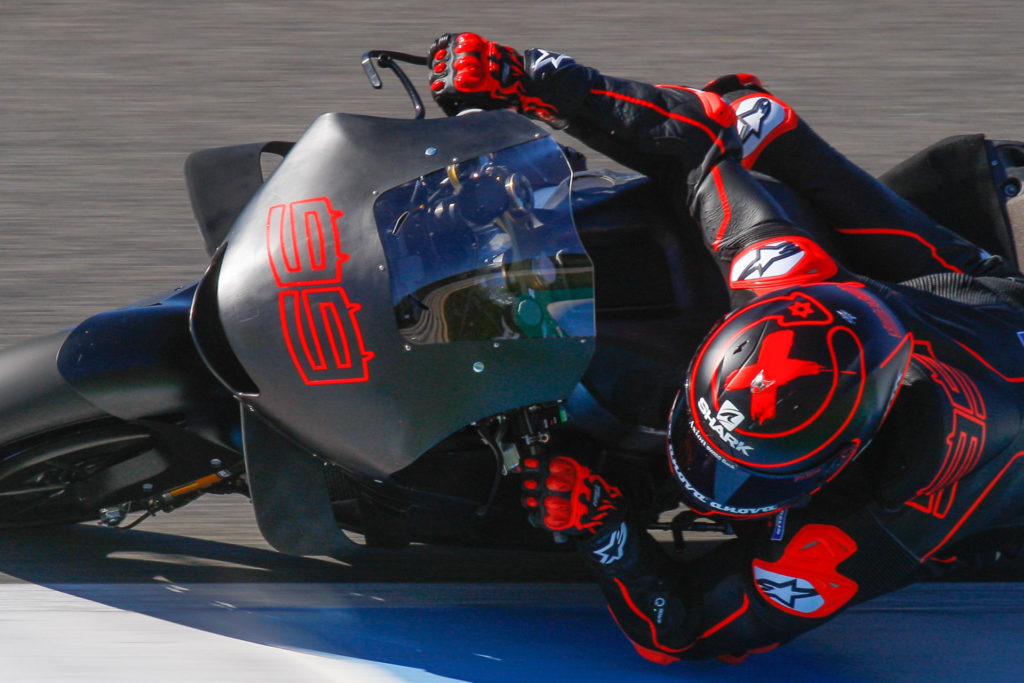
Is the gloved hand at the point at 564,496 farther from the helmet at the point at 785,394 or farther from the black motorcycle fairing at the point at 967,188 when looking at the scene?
the black motorcycle fairing at the point at 967,188

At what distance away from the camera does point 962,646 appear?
264 centimetres

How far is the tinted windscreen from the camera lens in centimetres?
202

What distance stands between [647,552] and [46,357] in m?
1.24

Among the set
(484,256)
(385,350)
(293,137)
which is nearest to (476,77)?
(484,256)

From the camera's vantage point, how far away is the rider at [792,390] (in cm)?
208

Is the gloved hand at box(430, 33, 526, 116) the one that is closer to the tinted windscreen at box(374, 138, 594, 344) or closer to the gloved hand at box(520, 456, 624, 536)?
the tinted windscreen at box(374, 138, 594, 344)

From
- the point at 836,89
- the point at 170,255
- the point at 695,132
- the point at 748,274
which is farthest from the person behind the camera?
the point at 836,89

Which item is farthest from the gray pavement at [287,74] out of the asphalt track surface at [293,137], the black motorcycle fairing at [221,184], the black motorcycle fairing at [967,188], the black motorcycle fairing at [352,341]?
the black motorcycle fairing at [352,341]

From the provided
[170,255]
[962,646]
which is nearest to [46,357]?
[170,255]

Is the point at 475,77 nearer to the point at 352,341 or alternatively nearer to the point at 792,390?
the point at 352,341

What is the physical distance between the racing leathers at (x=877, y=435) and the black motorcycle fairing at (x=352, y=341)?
1.53ft

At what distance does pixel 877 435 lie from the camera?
2.27 meters

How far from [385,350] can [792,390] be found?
683 mm

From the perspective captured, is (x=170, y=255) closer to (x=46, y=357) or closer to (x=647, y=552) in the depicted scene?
(x=46, y=357)
